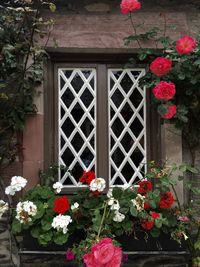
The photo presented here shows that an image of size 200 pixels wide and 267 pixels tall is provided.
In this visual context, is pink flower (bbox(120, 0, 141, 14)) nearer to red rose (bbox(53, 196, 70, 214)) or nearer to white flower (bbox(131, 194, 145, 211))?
white flower (bbox(131, 194, 145, 211))

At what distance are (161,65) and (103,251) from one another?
170cm

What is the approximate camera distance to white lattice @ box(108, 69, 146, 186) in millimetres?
4195

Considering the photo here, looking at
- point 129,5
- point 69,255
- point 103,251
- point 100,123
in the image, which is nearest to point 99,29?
point 129,5

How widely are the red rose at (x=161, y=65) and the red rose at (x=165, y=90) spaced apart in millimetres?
128

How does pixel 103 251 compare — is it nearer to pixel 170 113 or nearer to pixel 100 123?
pixel 170 113

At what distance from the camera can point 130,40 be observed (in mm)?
4074

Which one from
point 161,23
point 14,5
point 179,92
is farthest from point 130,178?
point 14,5

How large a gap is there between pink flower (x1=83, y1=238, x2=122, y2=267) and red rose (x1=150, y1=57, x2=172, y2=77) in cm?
160

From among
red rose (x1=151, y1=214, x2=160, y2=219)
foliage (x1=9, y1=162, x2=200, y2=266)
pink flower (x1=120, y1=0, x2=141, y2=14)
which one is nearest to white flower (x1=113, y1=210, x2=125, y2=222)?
foliage (x1=9, y1=162, x2=200, y2=266)

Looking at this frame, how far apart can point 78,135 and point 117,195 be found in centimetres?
86

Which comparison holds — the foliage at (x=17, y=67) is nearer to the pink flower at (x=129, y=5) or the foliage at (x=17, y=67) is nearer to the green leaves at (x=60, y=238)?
the pink flower at (x=129, y=5)

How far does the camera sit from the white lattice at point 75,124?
13.7 ft

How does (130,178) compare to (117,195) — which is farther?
(130,178)

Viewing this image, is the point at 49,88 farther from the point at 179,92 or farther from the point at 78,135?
the point at 179,92
